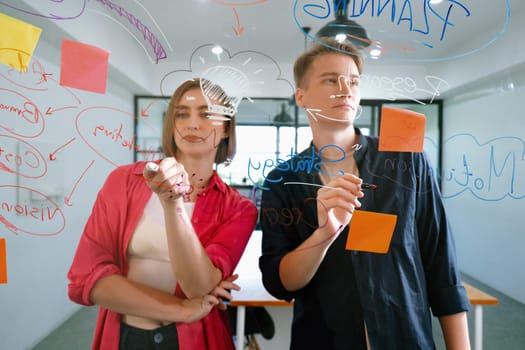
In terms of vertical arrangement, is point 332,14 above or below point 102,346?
above

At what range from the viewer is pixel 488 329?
1.21 metres

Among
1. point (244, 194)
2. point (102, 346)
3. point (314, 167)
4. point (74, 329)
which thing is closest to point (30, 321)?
point (74, 329)

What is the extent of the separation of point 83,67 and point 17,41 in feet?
0.39

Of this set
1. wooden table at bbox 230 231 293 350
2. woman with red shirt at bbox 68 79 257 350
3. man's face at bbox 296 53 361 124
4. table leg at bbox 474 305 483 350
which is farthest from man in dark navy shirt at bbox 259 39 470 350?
table leg at bbox 474 305 483 350

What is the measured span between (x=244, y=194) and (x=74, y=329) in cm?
56

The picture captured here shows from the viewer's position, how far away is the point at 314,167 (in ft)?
1.83

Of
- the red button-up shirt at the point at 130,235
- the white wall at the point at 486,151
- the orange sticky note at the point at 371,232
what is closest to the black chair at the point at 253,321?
the red button-up shirt at the point at 130,235

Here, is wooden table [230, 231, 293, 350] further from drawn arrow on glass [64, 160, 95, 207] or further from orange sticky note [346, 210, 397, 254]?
drawn arrow on glass [64, 160, 95, 207]

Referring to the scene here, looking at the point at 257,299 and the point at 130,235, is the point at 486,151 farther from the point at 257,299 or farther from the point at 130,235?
the point at 257,299

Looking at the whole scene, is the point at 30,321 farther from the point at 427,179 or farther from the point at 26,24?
the point at 427,179

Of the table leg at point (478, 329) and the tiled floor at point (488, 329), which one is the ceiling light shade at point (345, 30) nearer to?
the tiled floor at point (488, 329)

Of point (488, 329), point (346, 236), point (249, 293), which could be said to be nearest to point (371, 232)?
point (346, 236)

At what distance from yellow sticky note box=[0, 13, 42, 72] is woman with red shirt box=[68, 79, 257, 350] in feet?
0.83

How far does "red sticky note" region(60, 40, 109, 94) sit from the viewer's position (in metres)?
0.51
